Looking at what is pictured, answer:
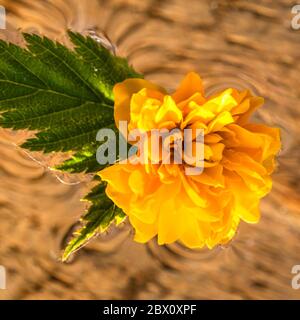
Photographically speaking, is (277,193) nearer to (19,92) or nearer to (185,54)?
(185,54)

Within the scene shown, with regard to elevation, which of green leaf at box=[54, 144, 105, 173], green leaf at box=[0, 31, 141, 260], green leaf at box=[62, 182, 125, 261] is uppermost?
green leaf at box=[0, 31, 141, 260]

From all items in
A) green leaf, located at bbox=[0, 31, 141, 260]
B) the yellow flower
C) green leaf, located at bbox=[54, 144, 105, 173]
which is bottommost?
the yellow flower

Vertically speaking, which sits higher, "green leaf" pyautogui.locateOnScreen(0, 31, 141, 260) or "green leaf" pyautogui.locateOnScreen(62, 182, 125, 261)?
"green leaf" pyautogui.locateOnScreen(0, 31, 141, 260)

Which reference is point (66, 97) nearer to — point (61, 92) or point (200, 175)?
point (61, 92)
